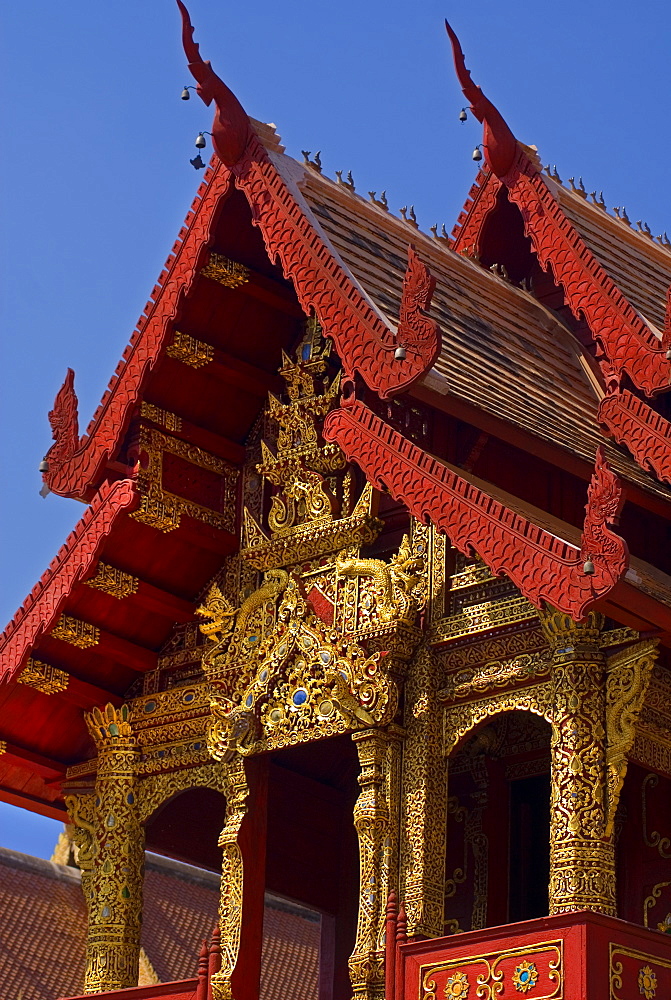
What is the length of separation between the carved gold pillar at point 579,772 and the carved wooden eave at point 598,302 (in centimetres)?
114

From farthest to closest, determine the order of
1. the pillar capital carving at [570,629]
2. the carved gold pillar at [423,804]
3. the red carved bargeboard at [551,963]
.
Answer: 1. the carved gold pillar at [423,804]
2. the pillar capital carving at [570,629]
3. the red carved bargeboard at [551,963]

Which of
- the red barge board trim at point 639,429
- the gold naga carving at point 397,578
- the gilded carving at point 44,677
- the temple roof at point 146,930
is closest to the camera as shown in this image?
the red barge board trim at point 639,429

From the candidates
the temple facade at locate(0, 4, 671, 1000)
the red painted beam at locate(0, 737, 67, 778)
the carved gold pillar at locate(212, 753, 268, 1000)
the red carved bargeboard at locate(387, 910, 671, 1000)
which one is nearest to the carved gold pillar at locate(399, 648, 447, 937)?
the temple facade at locate(0, 4, 671, 1000)

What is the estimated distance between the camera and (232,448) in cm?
1500

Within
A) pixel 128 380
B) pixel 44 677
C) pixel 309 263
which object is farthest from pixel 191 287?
pixel 44 677

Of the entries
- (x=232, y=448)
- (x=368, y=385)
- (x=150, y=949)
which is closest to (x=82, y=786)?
(x=232, y=448)

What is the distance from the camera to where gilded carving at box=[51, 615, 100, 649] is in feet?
48.0

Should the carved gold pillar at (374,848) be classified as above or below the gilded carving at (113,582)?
below

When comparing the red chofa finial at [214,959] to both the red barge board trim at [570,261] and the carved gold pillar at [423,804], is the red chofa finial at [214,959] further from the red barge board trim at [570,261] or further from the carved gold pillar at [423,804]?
the red barge board trim at [570,261]

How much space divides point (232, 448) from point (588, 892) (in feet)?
14.0

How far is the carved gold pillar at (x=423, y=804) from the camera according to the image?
12.8m

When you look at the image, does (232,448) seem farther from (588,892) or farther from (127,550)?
(588,892)

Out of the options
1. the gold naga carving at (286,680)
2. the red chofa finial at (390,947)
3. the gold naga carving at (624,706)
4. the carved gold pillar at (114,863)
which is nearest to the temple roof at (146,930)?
the carved gold pillar at (114,863)

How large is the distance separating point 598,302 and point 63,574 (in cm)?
369
